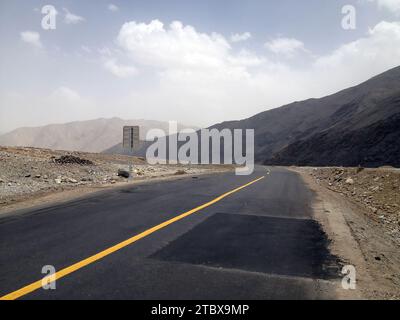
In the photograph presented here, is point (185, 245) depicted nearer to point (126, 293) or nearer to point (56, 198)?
point (126, 293)

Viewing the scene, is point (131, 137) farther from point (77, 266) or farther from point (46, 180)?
point (77, 266)

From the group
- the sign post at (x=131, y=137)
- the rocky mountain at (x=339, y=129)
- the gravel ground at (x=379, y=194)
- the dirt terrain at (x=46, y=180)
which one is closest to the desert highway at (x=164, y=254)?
the dirt terrain at (x=46, y=180)

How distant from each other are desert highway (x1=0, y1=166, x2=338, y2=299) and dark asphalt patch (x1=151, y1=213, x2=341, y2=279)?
15mm

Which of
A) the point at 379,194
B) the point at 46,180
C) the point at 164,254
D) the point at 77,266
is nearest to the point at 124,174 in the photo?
the point at 46,180

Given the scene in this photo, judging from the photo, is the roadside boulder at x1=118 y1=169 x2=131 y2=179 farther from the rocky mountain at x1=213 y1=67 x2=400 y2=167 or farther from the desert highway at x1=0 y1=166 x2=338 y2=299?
the rocky mountain at x1=213 y1=67 x2=400 y2=167

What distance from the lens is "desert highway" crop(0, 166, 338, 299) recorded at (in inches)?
167

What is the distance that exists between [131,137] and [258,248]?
19114 millimetres

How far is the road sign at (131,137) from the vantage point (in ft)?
79.5

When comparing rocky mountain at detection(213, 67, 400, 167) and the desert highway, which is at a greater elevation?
rocky mountain at detection(213, 67, 400, 167)

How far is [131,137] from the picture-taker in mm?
24344

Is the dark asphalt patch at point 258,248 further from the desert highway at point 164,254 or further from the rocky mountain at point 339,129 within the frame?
the rocky mountain at point 339,129

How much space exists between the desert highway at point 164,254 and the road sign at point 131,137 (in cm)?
1447

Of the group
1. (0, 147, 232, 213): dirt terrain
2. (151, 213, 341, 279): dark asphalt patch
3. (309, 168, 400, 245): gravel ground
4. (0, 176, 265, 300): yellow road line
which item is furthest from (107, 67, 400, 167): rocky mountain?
(0, 176, 265, 300): yellow road line

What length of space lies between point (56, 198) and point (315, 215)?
799 cm
